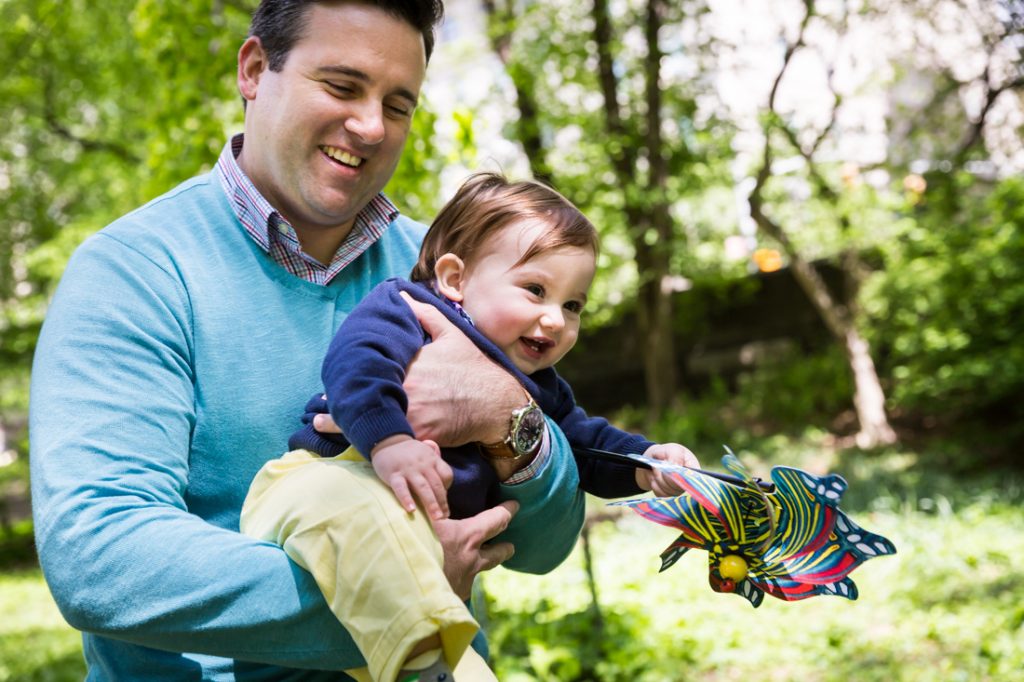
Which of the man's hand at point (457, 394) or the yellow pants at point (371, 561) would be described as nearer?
the yellow pants at point (371, 561)

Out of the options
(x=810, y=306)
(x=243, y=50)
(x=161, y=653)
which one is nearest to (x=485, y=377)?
(x=161, y=653)

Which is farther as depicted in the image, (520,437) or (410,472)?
(520,437)

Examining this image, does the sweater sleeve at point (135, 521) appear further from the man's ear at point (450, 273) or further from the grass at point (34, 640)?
the grass at point (34, 640)

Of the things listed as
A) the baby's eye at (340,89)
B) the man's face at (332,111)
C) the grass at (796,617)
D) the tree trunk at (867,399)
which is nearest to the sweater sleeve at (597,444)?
the man's face at (332,111)

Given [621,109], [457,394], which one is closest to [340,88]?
[457,394]

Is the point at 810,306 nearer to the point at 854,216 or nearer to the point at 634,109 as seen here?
the point at 854,216

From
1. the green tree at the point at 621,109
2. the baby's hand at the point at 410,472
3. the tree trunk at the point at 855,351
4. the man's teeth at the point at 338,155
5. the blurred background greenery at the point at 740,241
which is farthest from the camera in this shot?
the tree trunk at the point at 855,351

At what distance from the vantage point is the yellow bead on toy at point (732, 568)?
1.84 m

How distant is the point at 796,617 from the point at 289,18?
213 inches

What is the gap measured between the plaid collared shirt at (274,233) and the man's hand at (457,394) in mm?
242

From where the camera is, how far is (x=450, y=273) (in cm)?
201

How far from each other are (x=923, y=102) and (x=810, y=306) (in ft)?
11.0

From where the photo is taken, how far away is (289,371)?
1770 mm

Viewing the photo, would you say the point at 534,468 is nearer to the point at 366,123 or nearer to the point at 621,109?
the point at 366,123
